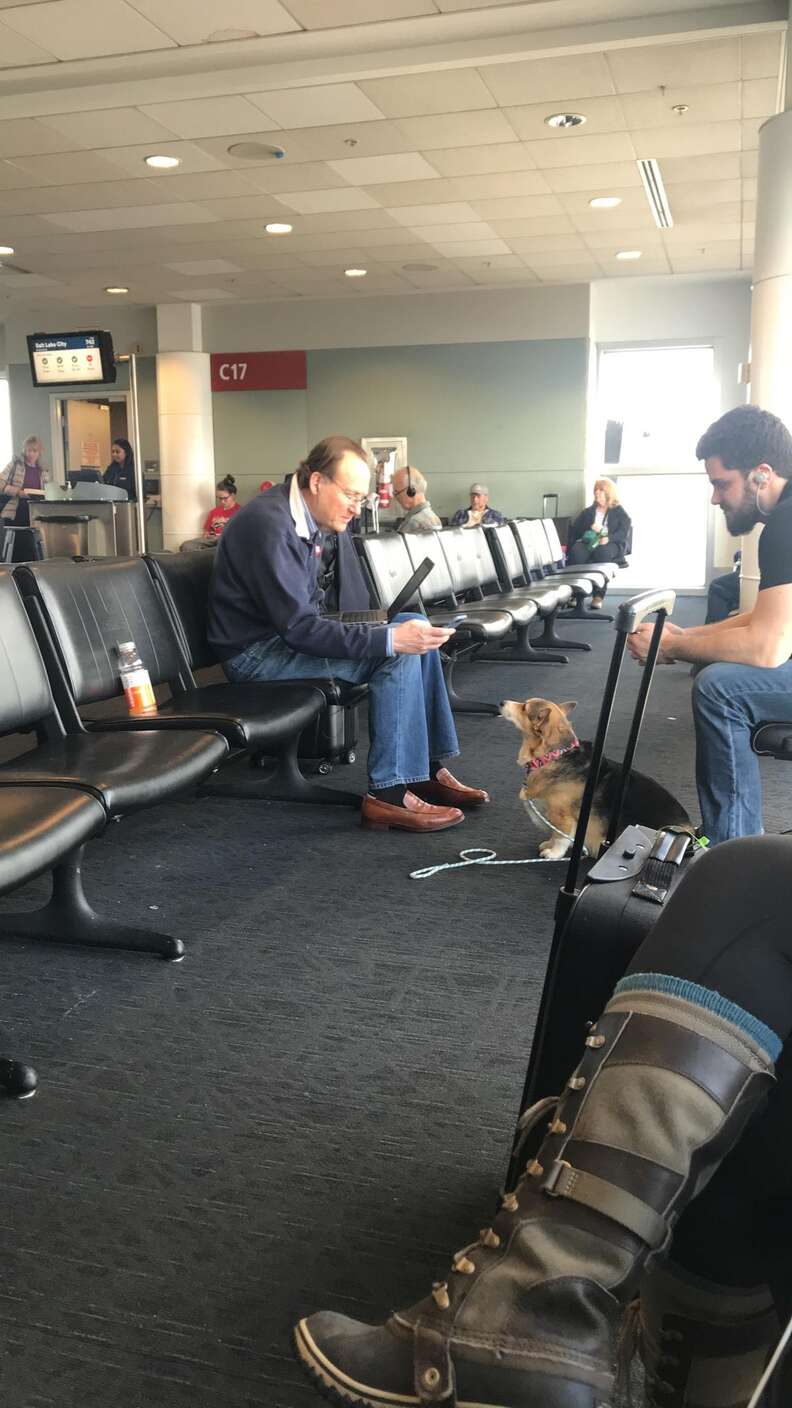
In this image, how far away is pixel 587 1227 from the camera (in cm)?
85

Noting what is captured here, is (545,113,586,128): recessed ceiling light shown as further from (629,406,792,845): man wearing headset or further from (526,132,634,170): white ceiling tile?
(629,406,792,845): man wearing headset

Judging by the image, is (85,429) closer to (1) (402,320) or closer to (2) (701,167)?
(1) (402,320)

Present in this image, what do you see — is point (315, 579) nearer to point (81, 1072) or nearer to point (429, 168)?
point (81, 1072)

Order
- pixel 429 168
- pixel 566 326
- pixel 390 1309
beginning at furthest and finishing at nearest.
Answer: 1. pixel 566 326
2. pixel 429 168
3. pixel 390 1309

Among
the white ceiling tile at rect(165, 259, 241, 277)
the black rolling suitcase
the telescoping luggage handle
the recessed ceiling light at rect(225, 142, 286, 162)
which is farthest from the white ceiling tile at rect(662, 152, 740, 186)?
the black rolling suitcase

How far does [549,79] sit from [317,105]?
4.49ft

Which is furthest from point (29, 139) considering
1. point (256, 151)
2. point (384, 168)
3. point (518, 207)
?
point (518, 207)

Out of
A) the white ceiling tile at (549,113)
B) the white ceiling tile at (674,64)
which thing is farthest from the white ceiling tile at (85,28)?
the white ceiling tile at (674,64)

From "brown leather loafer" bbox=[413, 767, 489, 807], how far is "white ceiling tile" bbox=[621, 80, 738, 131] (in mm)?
4863

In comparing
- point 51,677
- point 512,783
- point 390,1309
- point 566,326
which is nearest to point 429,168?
point 566,326

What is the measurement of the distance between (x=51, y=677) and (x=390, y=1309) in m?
1.75

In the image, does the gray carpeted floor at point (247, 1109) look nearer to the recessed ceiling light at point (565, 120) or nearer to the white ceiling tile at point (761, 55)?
the white ceiling tile at point (761, 55)

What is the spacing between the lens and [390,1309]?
1.26 metres

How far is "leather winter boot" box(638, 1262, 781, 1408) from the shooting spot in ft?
3.16
